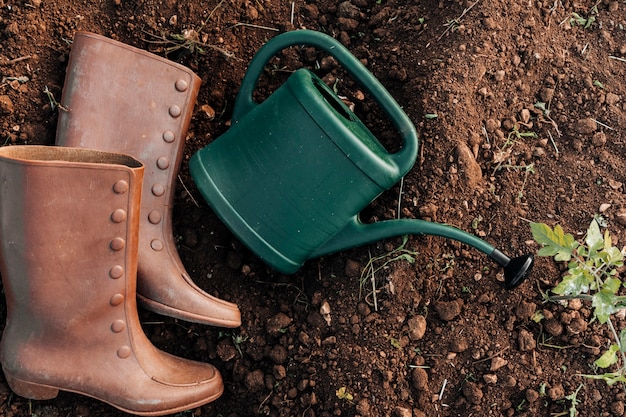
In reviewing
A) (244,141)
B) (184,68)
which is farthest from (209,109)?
(244,141)

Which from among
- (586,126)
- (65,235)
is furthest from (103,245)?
(586,126)

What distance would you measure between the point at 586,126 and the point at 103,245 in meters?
1.24

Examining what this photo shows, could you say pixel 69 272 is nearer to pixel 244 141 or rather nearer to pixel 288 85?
pixel 244 141

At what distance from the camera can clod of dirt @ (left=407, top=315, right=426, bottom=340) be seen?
1.68 m

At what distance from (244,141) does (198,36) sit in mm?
412

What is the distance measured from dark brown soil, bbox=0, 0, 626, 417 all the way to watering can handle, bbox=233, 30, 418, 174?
178 millimetres

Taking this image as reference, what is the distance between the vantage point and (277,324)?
5.69ft

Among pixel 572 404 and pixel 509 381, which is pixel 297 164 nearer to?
pixel 509 381

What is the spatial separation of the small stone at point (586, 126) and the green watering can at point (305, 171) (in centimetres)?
44

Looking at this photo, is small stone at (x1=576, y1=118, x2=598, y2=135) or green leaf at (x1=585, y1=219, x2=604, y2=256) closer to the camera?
green leaf at (x1=585, y1=219, x2=604, y2=256)

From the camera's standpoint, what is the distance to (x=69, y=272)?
1.46m

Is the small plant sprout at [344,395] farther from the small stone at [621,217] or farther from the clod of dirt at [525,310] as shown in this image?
the small stone at [621,217]

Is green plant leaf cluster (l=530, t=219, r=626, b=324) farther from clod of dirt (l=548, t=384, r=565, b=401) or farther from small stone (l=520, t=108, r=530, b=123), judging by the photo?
small stone (l=520, t=108, r=530, b=123)

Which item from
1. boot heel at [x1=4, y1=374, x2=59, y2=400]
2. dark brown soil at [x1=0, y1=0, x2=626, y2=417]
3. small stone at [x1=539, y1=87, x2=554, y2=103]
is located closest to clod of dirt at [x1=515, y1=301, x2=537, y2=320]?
dark brown soil at [x1=0, y1=0, x2=626, y2=417]
